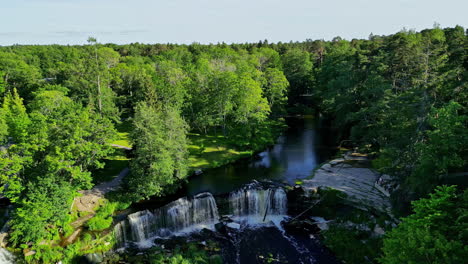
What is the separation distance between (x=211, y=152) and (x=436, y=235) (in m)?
34.1

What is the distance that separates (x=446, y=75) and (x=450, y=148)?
10.8 meters

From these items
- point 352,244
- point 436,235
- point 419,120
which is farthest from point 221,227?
point 419,120

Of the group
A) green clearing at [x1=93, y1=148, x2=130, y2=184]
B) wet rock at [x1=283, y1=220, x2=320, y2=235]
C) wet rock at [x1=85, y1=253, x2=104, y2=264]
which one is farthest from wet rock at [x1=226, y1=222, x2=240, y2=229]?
green clearing at [x1=93, y1=148, x2=130, y2=184]

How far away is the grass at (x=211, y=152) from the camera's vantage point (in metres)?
43.8

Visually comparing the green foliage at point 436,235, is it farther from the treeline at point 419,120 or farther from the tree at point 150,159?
the tree at point 150,159

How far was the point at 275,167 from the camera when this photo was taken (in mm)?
42500

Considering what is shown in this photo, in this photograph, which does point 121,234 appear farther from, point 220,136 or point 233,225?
point 220,136

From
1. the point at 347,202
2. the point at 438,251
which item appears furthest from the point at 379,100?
the point at 438,251

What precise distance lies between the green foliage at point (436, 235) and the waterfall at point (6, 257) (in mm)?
26732

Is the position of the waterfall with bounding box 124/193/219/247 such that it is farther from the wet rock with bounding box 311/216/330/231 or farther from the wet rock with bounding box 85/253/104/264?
the wet rock with bounding box 311/216/330/231

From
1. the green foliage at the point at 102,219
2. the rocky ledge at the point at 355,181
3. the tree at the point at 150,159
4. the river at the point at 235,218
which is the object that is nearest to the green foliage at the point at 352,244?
the river at the point at 235,218

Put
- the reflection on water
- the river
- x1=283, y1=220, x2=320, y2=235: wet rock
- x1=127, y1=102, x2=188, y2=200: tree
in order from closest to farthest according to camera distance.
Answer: the river
x1=283, y1=220, x2=320, y2=235: wet rock
x1=127, y1=102, x2=188, y2=200: tree
the reflection on water

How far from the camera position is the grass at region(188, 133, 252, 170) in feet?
144

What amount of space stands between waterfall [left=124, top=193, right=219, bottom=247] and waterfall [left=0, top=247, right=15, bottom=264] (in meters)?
8.89
